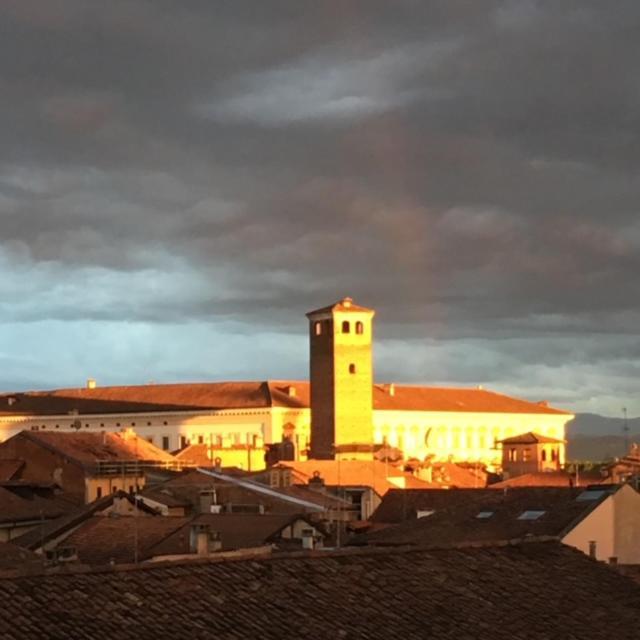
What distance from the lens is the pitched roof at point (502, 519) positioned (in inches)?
1248

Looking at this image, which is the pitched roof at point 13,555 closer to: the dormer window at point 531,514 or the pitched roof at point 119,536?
the pitched roof at point 119,536

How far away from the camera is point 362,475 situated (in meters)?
66.2

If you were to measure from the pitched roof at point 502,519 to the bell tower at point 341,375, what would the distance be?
79977mm

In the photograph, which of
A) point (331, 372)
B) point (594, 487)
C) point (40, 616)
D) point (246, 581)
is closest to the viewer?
point (40, 616)

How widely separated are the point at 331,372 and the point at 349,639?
105476 mm

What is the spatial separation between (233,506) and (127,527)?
1364cm

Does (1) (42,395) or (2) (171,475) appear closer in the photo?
(2) (171,475)

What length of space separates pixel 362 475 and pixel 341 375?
53170 mm

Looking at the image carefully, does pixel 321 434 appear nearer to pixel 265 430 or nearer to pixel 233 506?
pixel 265 430

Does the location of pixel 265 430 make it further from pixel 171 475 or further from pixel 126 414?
pixel 171 475

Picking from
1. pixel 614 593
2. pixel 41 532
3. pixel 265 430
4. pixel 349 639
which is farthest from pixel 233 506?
pixel 265 430

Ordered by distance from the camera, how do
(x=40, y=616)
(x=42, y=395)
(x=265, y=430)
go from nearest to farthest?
(x=40, y=616), (x=265, y=430), (x=42, y=395)

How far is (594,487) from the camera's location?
113 ft

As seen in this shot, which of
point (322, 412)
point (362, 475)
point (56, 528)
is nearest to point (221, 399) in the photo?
point (322, 412)
